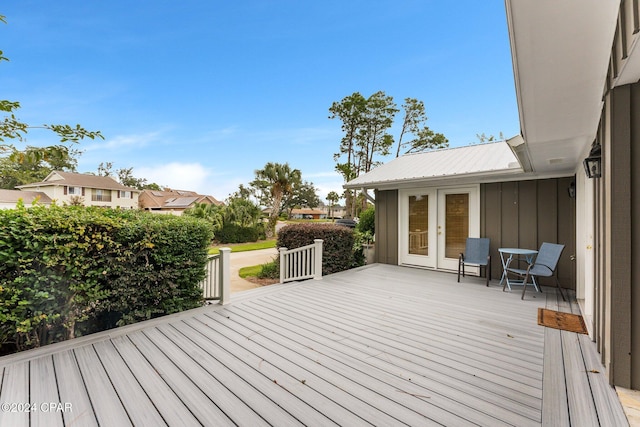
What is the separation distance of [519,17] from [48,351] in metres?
4.27

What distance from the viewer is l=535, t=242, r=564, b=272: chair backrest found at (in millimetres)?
4270

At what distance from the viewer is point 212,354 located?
2.55 meters

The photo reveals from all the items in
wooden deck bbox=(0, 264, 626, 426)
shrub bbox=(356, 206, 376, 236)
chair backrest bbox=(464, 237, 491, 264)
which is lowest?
wooden deck bbox=(0, 264, 626, 426)

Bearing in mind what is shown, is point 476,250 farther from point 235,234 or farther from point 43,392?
point 235,234

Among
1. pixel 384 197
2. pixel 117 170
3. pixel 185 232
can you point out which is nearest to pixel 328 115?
pixel 384 197

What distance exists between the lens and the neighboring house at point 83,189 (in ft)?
82.7

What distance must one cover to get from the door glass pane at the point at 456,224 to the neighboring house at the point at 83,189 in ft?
84.6

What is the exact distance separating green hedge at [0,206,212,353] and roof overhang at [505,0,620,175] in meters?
3.83

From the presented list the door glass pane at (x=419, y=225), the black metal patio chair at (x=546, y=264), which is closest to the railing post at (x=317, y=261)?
the door glass pane at (x=419, y=225)

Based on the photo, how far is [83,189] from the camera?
26.9 metres

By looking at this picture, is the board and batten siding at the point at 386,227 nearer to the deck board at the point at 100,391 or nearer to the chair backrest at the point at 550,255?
the chair backrest at the point at 550,255

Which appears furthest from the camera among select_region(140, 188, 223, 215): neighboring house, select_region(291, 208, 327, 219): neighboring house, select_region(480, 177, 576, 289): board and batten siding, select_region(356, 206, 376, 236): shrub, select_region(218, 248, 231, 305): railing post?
select_region(291, 208, 327, 219): neighboring house

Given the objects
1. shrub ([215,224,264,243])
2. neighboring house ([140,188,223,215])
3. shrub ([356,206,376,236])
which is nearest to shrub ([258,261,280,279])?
shrub ([356,206,376,236])

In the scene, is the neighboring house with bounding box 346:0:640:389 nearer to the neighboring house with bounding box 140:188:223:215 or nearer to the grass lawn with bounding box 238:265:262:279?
the grass lawn with bounding box 238:265:262:279
